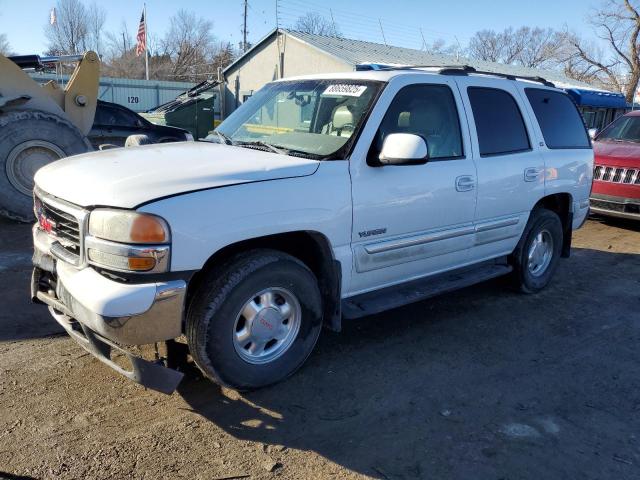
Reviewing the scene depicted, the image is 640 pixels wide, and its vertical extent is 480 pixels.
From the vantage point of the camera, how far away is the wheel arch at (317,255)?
3.43m

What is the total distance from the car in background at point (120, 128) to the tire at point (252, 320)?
826cm

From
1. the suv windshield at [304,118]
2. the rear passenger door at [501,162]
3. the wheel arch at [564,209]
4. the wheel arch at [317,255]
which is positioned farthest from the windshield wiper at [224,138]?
the wheel arch at [564,209]

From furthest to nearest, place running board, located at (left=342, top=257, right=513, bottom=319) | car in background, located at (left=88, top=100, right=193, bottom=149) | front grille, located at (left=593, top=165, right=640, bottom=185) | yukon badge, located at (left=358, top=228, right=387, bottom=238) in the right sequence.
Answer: car in background, located at (left=88, top=100, right=193, bottom=149) < front grille, located at (left=593, top=165, right=640, bottom=185) < running board, located at (left=342, top=257, right=513, bottom=319) < yukon badge, located at (left=358, top=228, right=387, bottom=238)

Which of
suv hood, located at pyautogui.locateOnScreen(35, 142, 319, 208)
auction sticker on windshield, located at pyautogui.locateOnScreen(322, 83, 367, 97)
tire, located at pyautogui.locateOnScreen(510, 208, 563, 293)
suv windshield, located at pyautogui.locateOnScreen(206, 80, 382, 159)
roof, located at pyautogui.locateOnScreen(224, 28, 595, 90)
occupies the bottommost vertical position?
tire, located at pyautogui.locateOnScreen(510, 208, 563, 293)

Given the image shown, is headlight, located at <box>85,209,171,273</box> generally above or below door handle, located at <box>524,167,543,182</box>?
below

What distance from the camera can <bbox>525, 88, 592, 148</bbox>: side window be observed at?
211 inches

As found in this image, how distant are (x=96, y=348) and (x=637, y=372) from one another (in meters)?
3.71

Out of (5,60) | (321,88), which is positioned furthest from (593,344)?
(5,60)

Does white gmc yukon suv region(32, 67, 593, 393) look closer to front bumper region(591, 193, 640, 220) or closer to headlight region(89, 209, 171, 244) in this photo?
headlight region(89, 209, 171, 244)

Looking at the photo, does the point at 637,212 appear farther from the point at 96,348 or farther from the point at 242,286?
the point at 96,348

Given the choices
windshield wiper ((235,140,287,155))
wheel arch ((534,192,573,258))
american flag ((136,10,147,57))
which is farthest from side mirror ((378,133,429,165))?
american flag ((136,10,147,57))

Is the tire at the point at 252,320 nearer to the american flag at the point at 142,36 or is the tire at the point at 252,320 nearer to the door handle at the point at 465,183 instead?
the door handle at the point at 465,183

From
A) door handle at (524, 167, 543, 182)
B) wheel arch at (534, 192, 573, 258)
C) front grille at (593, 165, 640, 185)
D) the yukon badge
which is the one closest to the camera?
the yukon badge

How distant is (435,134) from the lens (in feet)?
14.2
